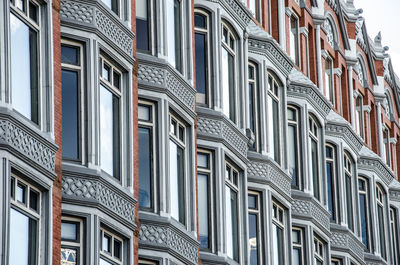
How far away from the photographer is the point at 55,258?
28453mm

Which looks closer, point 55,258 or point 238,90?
point 55,258

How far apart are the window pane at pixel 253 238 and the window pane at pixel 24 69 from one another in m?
13.3

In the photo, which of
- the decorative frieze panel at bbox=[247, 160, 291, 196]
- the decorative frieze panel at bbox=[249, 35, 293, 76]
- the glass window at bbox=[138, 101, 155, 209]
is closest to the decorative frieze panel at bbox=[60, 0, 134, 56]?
the glass window at bbox=[138, 101, 155, 209]

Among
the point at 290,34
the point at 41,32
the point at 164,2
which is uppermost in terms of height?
the point at 290,34

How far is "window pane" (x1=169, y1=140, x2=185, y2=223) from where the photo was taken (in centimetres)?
3525

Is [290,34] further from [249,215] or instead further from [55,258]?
[55,258]

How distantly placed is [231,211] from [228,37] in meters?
5.48

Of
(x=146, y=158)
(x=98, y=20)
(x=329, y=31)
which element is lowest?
(x=146, y=158)

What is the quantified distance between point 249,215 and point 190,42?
6.54 metres

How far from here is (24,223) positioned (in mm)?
27672

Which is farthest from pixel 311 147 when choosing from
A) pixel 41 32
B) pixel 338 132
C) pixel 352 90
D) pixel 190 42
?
pixel 41 32

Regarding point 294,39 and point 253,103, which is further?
point 294,39

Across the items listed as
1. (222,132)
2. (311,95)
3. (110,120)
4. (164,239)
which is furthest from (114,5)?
(311,95)

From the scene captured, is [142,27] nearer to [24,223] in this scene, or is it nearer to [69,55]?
[69,55]
